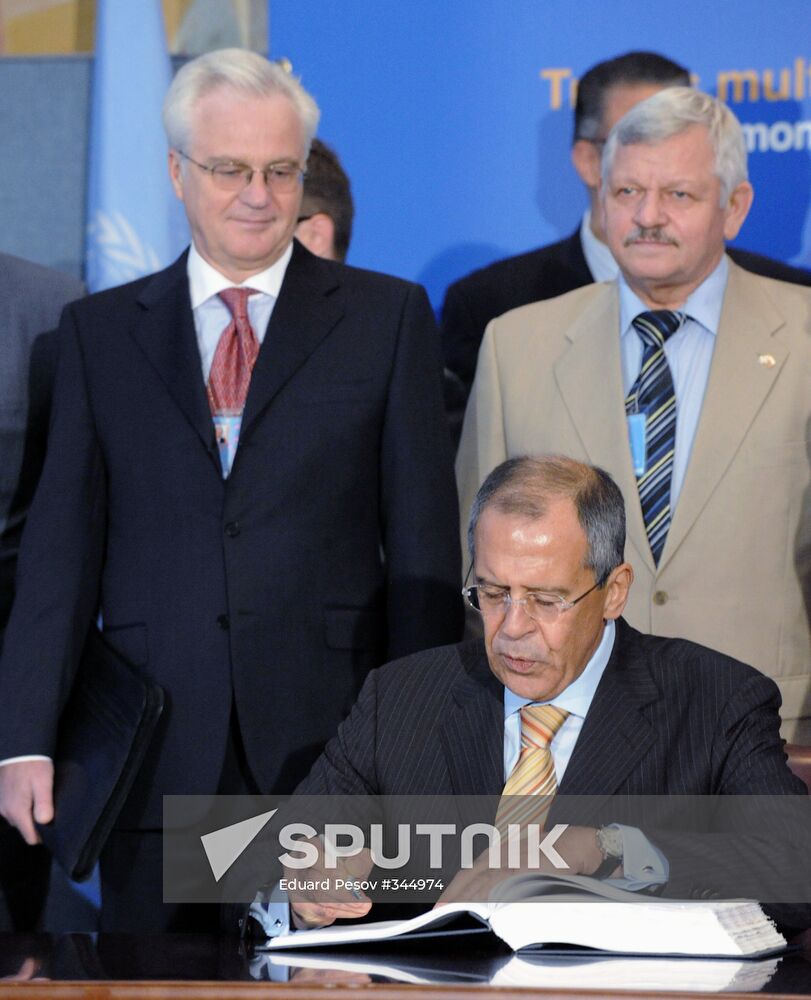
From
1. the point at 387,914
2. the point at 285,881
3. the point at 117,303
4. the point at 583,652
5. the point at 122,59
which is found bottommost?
the point at 387,914

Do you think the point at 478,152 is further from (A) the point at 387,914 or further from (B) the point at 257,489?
(A) the point at 387,914

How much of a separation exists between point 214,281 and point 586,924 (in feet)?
5.17

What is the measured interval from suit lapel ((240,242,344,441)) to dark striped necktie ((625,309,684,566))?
0.62 m

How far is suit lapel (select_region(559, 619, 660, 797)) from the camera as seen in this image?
7.73ft

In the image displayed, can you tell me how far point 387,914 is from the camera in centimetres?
236

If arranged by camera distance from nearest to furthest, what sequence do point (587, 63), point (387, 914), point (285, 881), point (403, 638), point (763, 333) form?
point (285, 881)
point (387, 914)
point (403, 638)
point (763, 333)
point (587, 63)

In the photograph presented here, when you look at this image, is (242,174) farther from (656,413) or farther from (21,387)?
(656,413)

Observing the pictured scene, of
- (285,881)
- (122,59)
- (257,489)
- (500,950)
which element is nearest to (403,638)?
(257,489)

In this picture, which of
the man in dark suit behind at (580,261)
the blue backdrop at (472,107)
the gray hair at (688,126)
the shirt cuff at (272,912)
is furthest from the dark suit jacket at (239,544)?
the blue backdrop at (472,107)

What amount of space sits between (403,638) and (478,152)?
6.00 ft

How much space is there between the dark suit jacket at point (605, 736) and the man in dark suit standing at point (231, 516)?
15.1 inches

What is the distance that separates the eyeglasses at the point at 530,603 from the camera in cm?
238

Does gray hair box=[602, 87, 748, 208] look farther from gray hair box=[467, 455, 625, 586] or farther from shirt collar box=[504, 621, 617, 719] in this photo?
shirt collar box=[504, 621, 617, 719]

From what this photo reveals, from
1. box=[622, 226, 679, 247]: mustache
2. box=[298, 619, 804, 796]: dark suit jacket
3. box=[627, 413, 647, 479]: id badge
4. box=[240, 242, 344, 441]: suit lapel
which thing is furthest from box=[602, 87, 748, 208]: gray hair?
box=[298, 619, 804, 796]: dark suit jacket
